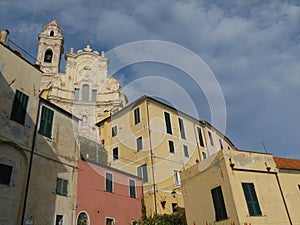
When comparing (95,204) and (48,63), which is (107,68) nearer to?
(48,63)

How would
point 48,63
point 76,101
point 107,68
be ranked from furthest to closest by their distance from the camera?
point 48,63 → point 107,68 → point 76,101

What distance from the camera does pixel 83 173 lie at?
1945cm

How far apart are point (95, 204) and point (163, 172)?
836 centimetres

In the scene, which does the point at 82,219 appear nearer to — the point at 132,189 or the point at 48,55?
the point at 132,189

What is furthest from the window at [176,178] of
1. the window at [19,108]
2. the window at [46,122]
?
the window at [19,108]

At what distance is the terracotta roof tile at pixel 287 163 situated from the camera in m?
18.1

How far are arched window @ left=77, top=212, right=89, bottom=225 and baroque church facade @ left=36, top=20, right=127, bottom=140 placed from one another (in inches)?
919

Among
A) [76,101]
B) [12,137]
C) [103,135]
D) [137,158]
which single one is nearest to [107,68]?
[76,101]

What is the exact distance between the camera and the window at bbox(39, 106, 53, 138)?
17.4 metres

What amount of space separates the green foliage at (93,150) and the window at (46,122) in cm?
686

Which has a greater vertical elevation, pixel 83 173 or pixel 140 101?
pixel 140 101

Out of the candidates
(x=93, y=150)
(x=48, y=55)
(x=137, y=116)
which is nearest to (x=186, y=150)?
(x=137, y=116)

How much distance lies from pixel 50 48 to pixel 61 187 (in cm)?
4804

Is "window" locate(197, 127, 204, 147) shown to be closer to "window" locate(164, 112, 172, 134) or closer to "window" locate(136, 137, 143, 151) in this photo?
"window" locate(164, 112, 172, 134)
